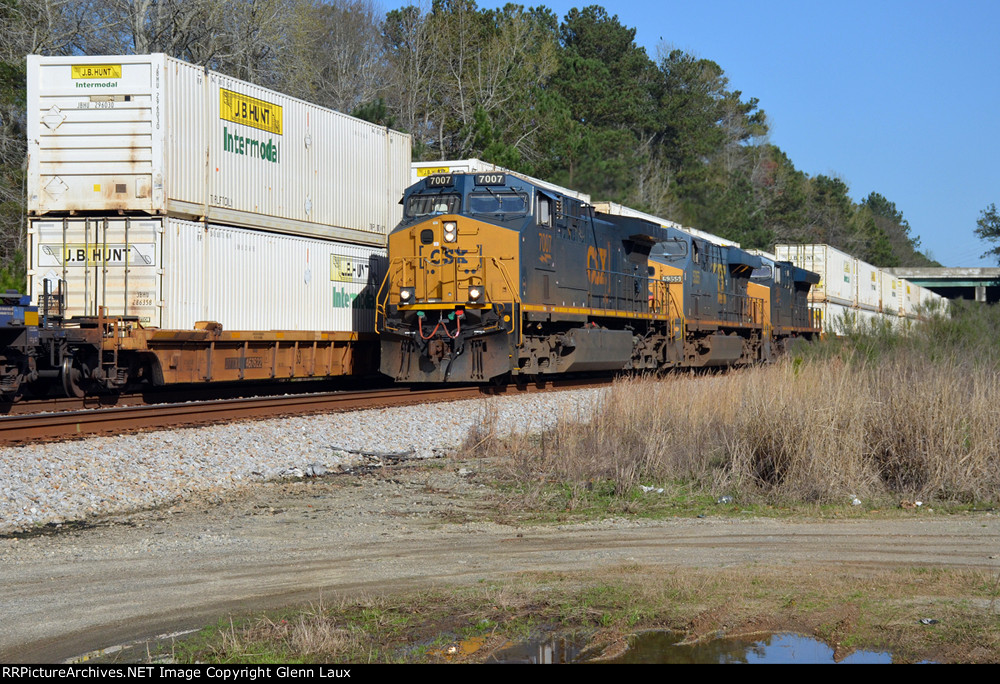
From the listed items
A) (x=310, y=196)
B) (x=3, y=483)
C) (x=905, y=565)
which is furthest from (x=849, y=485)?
(x=310, y=196)

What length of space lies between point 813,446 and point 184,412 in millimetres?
8373

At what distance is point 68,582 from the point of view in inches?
239

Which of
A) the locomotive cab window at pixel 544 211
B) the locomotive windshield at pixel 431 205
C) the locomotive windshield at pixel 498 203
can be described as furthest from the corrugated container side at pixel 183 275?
the locomotive cab window at pixel 544 211

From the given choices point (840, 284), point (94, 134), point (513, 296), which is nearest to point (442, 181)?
point (513, 296)

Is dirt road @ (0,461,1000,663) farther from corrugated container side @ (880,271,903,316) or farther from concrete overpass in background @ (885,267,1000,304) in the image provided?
concrete overpass in background @ (885,267,1000,304)

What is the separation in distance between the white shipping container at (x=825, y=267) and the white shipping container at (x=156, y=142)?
24.9m

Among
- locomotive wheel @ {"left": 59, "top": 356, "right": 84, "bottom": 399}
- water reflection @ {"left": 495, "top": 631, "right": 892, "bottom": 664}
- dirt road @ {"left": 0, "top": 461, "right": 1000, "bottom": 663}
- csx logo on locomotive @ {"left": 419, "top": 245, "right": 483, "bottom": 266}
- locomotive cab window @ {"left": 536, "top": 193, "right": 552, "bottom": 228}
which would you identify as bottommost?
water reflection @ {"left": 495, "top": 631, "right": 892, "bottom": 664}

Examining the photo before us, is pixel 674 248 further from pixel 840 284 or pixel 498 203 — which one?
pixel 840 284

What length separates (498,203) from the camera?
1767 cm

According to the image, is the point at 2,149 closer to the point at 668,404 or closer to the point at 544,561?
the point at 668,404

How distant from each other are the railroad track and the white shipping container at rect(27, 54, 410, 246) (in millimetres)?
3457

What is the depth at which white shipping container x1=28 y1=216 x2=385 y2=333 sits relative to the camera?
49.3 ft

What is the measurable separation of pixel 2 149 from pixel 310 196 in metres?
15.0

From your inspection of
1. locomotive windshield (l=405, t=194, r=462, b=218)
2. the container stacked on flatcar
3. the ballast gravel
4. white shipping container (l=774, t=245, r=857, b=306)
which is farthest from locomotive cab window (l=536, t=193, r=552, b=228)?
white shipping container (l=774, t=245, r=857, b=306)
